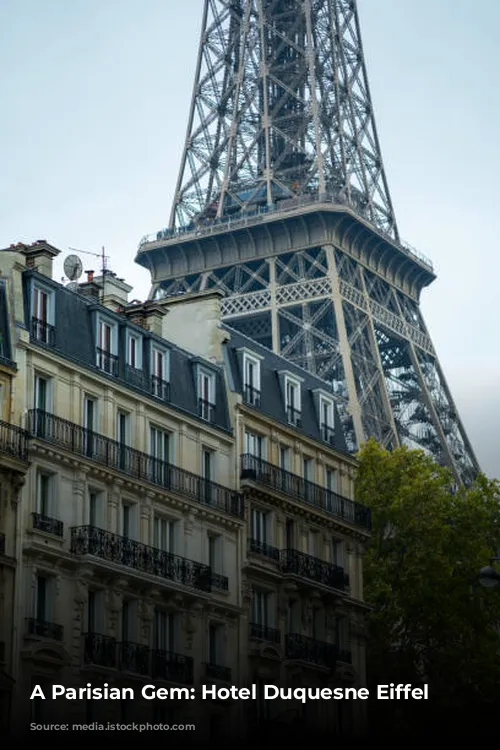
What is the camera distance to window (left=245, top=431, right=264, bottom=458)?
51.5 meters

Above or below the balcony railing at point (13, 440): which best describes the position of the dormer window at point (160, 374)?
above

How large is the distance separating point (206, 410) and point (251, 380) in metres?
2.88

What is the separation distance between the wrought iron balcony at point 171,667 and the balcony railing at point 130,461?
4363mm

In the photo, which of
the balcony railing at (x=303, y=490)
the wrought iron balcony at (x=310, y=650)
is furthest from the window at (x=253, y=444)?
the wrought iron balcony at (x=310, y=650)

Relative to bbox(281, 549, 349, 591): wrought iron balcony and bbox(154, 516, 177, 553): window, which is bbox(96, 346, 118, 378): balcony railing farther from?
bbox(281, 549, 349, 591): wrought iron balcony

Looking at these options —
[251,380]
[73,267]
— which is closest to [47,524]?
[251,380]

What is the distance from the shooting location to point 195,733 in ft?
149

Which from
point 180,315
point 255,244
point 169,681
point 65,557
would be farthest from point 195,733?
point 255,244

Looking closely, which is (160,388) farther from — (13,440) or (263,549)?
(13,440)

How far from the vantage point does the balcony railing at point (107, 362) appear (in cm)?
4656

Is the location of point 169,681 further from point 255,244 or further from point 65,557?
point 255,244

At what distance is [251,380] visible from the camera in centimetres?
5291

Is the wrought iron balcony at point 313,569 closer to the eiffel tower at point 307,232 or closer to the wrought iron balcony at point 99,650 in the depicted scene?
the wrought iron balcony at point 99,650

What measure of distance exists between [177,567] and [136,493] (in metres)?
2.24
